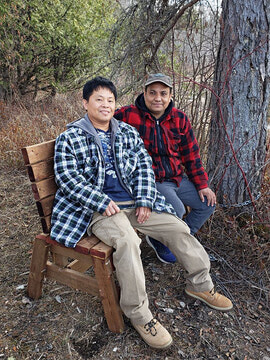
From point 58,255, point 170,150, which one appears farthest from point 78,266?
point 170,150

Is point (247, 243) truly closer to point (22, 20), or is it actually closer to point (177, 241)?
point (177, 241)

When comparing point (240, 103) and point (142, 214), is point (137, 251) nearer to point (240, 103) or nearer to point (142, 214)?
point (142, 214)

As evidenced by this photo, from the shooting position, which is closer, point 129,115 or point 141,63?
point 129,115

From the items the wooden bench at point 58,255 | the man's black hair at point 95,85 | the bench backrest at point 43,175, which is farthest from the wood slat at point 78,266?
the man's black hair at point 95,85

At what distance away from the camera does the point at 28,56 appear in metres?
7.58

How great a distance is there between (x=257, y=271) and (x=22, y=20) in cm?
716

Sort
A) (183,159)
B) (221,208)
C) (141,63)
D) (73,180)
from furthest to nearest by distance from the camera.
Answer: (141,63)
(221,208)
(183,159)
(73,180)

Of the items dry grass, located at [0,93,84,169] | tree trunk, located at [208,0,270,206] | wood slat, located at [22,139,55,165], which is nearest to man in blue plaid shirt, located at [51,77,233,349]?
wood slat, located at [22,139,55,165]

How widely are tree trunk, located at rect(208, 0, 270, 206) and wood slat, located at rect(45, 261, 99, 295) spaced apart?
1.58m

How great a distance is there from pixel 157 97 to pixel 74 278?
5.31 feet

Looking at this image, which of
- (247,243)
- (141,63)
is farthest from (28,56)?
(247,243)

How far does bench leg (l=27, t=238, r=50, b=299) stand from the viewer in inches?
93.2

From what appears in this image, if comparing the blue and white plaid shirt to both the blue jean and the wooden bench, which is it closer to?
the wooden bench

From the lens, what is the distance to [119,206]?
245 cm
